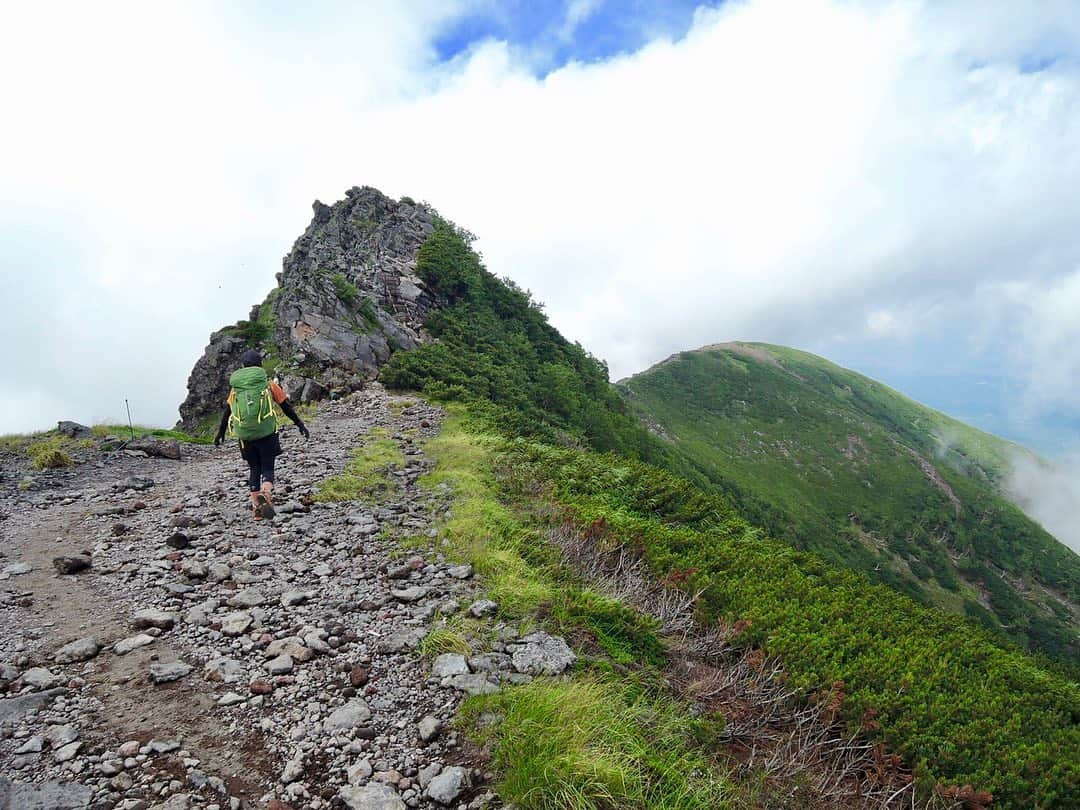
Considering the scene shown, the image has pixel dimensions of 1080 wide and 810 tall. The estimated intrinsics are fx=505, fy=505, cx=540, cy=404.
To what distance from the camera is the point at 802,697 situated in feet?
17.5

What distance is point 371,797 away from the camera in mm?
3426

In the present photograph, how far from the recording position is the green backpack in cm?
869

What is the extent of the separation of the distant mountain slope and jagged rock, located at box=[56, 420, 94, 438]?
2153 inches

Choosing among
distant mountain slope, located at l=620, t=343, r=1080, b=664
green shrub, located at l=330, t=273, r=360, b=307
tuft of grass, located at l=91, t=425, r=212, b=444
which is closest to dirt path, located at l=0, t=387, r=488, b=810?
tuft of grass, located at l=91, t=425, r=212, b=444

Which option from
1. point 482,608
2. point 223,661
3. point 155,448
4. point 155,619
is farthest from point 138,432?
point 482,608

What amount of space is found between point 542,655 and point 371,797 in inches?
74.4

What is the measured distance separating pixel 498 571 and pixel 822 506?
95.0 meters

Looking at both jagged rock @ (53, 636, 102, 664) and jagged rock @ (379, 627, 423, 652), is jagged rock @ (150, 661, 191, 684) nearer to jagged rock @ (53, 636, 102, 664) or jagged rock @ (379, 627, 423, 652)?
jagged rock @ (53, 636, 102, 664)

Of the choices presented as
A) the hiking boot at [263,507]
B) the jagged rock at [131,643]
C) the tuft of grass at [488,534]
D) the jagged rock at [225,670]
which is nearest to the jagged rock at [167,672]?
the jagged rock at [225,670]

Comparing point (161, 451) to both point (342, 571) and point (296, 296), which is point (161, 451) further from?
point (296, 296)

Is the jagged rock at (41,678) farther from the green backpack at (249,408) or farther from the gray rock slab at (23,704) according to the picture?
the green backpack at (249,408)

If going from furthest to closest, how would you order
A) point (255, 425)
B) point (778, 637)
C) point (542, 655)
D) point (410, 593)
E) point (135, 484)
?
point (135, 484), point (255, 425), point (410, 593), point (778, 637), point (542, 655)

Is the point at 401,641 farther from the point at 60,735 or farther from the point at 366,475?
the point at 366,475

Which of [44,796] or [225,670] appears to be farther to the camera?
[225,670]
